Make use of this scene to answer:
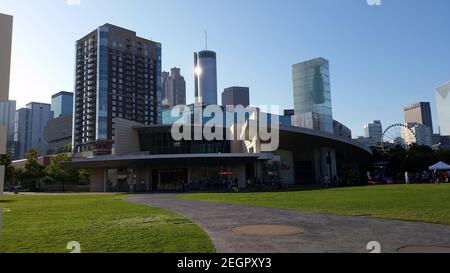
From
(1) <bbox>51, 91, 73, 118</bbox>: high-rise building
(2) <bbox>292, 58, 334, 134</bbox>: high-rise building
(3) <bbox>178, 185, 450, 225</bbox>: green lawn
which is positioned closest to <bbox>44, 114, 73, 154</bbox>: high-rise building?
(1) <bbox>51, 91, 73, 118</bbox>: high-rise building

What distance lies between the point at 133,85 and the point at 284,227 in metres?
135

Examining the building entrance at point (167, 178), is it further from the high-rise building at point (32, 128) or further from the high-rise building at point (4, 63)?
the high-rise building at point (32, 128)

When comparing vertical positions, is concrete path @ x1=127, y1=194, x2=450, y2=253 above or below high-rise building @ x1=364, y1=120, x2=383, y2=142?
below

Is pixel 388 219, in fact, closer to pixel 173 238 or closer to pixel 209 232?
pixel 209 232

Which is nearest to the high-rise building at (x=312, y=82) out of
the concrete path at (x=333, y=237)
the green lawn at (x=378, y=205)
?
the concrete path at (x=333, y=237)

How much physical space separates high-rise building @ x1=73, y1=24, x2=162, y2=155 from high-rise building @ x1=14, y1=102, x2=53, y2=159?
23560 mm

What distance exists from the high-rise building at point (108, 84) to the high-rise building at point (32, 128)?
77.3 ft

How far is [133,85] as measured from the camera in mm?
138875

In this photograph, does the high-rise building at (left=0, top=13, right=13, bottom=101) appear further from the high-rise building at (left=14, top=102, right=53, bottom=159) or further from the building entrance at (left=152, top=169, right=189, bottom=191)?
the high-rise building at (left=14, top=102, right=53, bottom=159)

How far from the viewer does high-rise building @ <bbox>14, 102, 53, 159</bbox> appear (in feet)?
468

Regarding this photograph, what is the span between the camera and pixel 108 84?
13112 cm

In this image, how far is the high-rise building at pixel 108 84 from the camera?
421ft

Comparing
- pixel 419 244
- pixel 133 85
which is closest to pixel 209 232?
pixel 419 244

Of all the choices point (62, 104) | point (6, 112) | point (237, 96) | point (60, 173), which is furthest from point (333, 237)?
point (62, 104)
